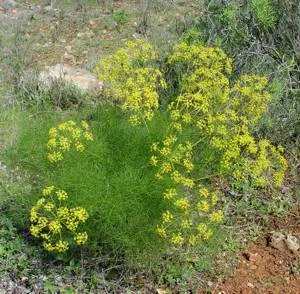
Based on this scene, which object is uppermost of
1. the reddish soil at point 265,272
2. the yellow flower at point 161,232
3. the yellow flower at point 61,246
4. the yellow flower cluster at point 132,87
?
the yellow flower cluster at point 132,87

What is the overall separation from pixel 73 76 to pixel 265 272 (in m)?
2.99

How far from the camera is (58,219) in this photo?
3289mm

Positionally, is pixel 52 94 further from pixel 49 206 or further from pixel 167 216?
pixel 167 216

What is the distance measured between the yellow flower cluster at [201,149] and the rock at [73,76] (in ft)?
5.02

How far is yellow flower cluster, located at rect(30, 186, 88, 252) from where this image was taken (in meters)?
3.27

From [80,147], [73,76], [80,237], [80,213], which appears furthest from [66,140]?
[73,76]

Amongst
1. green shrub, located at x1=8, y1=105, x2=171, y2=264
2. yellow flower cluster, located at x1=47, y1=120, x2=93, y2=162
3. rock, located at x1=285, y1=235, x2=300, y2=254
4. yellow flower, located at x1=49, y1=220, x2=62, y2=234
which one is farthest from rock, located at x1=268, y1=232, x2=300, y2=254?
yellow flower, located at x1=49, y1=220, x2=62, y2=234

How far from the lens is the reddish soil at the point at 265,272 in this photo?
3.79 m

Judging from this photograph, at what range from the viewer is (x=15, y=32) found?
6.70 metres

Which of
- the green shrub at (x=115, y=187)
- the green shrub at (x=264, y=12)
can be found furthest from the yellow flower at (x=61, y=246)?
the green shrub at (x=264, y=12)

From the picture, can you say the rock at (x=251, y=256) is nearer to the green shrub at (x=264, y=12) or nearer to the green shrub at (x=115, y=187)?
the green shrub at (x=115, y=187)

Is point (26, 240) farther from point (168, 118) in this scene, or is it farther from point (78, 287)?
point (168, 118)

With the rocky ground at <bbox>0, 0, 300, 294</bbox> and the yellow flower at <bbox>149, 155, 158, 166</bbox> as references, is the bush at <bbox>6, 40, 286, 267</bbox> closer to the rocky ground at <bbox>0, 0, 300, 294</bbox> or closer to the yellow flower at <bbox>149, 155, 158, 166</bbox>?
the yellow flower at <bbox>149, 155, 158, 166</bbox>

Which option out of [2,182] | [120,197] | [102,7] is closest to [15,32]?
[102,7]
